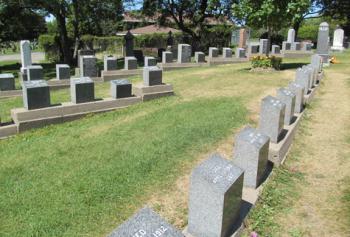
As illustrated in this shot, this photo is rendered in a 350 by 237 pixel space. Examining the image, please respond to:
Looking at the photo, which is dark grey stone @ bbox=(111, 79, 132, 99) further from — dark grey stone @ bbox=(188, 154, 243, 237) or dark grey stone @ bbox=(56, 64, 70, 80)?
dark grey stone @ bbox=(188, 154, 243, 237)

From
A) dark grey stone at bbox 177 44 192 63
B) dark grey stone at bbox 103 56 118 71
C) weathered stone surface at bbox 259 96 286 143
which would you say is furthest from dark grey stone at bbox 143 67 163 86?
dark grey stone at bbox 177 44 192 63

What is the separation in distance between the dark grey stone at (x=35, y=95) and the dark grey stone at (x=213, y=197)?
5.50 m

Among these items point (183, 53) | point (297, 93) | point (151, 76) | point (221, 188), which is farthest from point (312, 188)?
point (183, 53)

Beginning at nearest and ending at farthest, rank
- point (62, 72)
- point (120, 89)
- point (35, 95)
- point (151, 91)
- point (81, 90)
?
point (35, 95) → point (81, 90) → point (120, 89) → point (151, 91) → point (62, 72)

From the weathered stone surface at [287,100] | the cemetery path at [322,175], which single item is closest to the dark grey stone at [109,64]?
the cemetery path at [322,175]

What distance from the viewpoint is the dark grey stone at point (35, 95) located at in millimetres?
8227

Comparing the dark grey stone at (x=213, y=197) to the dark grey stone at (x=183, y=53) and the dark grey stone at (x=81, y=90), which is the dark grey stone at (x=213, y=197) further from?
the dark grey stone at (x=183, y=53)

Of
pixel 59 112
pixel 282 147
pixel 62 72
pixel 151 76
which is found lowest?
pixel 282 147

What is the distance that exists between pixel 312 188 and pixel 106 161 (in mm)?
3371

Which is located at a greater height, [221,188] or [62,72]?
[62,72]

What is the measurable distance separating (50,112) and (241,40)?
23464 millimetres

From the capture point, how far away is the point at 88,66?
49.3 feet

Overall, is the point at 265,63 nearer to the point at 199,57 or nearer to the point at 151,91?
the point at 199,57

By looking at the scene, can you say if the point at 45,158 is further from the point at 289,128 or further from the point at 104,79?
the point at 104,79
